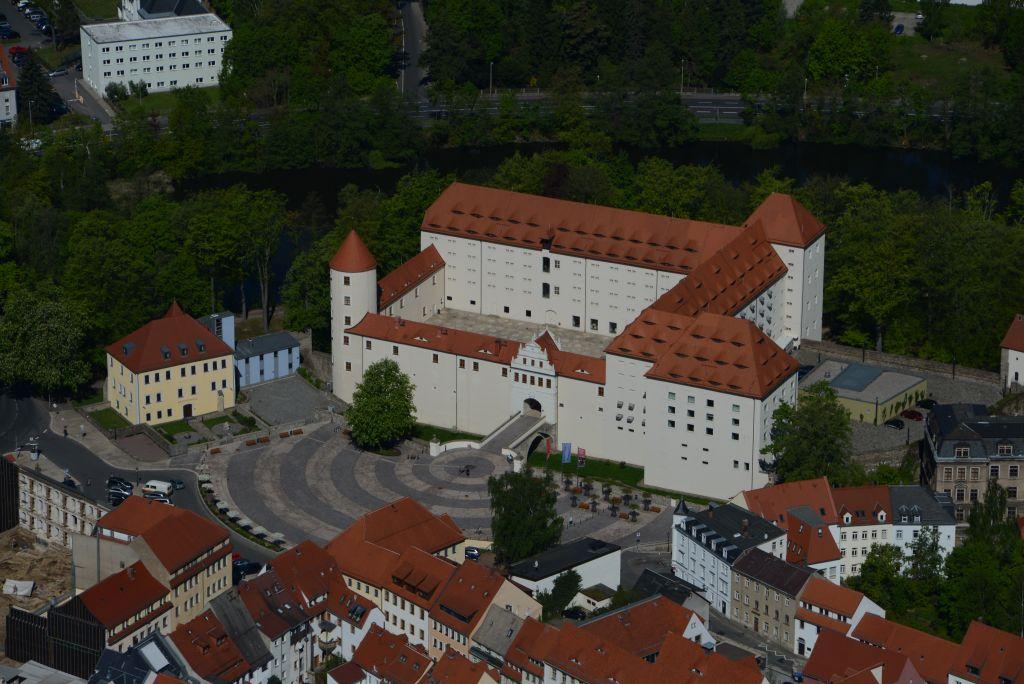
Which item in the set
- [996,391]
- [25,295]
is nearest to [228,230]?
[25,295]

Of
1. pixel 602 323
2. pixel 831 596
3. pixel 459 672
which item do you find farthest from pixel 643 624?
pixel 602 323

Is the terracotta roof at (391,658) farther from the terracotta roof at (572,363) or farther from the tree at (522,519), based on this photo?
the terracotta roof at (572,363)

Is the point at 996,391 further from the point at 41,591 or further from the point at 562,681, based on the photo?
the point at 41,591

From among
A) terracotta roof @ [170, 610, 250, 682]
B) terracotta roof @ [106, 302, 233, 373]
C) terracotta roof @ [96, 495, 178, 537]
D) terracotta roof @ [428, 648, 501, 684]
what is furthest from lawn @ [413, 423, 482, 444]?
terracotta roof @ [428, 648, 501, 684]

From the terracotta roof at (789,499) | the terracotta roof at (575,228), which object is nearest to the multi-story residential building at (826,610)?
the terracotta roof at (789,499)

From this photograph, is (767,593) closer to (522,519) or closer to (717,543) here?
(717,543)
